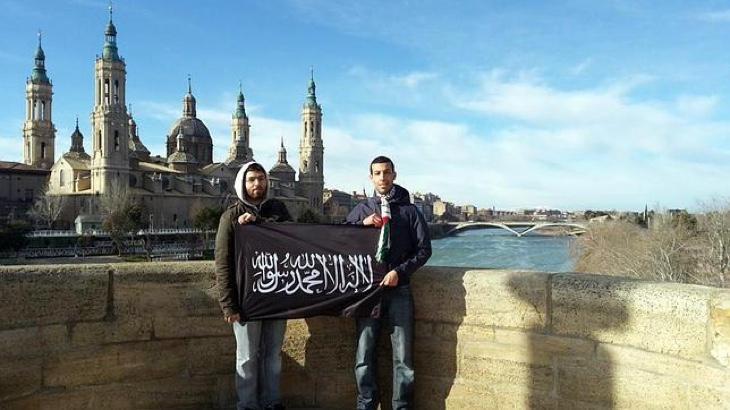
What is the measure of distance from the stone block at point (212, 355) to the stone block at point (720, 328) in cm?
254

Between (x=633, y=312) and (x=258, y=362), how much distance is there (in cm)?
199

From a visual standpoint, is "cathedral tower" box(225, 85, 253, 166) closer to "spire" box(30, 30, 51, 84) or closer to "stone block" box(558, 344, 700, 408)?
"spire" box(30, 30, 51, 84)

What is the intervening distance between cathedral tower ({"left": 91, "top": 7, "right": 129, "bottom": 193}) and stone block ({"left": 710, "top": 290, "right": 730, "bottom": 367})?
6894 cm

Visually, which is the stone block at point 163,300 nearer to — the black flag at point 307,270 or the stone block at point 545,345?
the black flag at point 307,270

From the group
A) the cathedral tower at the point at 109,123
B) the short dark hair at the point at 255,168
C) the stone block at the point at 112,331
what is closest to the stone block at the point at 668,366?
the short dark hair at the point at 255,168

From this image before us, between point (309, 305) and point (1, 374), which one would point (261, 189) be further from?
point (1, 374)

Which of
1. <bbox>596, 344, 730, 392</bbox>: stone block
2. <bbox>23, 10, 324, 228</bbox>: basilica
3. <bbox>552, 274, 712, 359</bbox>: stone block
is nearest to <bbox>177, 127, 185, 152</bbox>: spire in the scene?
<bbox>23, 10, 324, 228</bbox>: basilica

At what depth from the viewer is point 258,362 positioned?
346cm

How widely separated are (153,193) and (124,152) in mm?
5458

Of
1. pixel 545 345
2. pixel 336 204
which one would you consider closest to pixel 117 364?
pixel 545 345

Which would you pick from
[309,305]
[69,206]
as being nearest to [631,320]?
[309,305]

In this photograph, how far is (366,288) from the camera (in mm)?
3484

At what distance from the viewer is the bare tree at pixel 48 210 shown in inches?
2356

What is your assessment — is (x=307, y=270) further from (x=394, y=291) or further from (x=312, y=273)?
(x=394, y=291)
